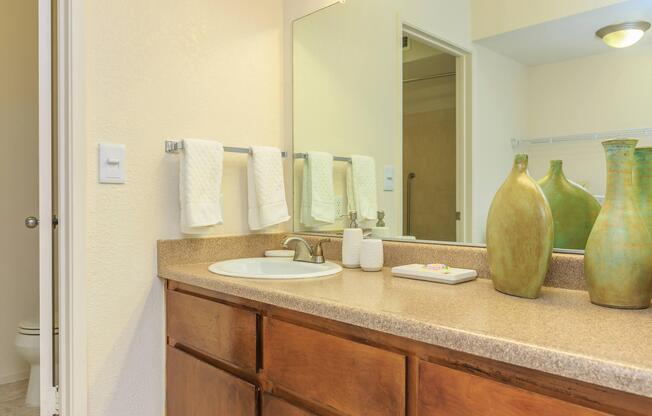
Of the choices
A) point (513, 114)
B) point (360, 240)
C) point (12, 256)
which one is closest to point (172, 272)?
point (360, 240)

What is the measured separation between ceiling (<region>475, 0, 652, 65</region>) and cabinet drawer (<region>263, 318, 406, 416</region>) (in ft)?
2.85

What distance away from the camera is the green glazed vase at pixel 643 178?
3.00ft

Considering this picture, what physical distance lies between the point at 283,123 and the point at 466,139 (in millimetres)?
814

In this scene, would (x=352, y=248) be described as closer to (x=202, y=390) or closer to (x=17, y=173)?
(x=202, y=390)

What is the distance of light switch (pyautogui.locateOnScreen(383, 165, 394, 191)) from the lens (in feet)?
4.95

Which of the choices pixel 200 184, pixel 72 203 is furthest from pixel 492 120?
pixel 72 203

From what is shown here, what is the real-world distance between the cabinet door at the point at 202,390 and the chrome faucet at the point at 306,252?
1.51ft

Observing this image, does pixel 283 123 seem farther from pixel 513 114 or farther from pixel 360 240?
pixel 513 114

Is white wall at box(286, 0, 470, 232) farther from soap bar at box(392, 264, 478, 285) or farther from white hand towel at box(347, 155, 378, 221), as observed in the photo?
soap bar at box(392, 264, 478, 285)

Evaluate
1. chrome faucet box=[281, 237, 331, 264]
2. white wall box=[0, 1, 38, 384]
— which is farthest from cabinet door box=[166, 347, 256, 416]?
white wall box=[0, 1, 38, 384]

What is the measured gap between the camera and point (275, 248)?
1.77 meters

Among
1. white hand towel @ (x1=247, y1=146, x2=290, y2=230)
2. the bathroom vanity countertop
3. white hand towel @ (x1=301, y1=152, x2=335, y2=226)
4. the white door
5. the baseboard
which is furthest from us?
the baseboard

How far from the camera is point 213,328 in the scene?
4.03ft

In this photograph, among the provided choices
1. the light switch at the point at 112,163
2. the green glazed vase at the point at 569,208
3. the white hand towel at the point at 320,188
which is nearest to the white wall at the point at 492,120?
the green glazed vase at the point at 569,208
